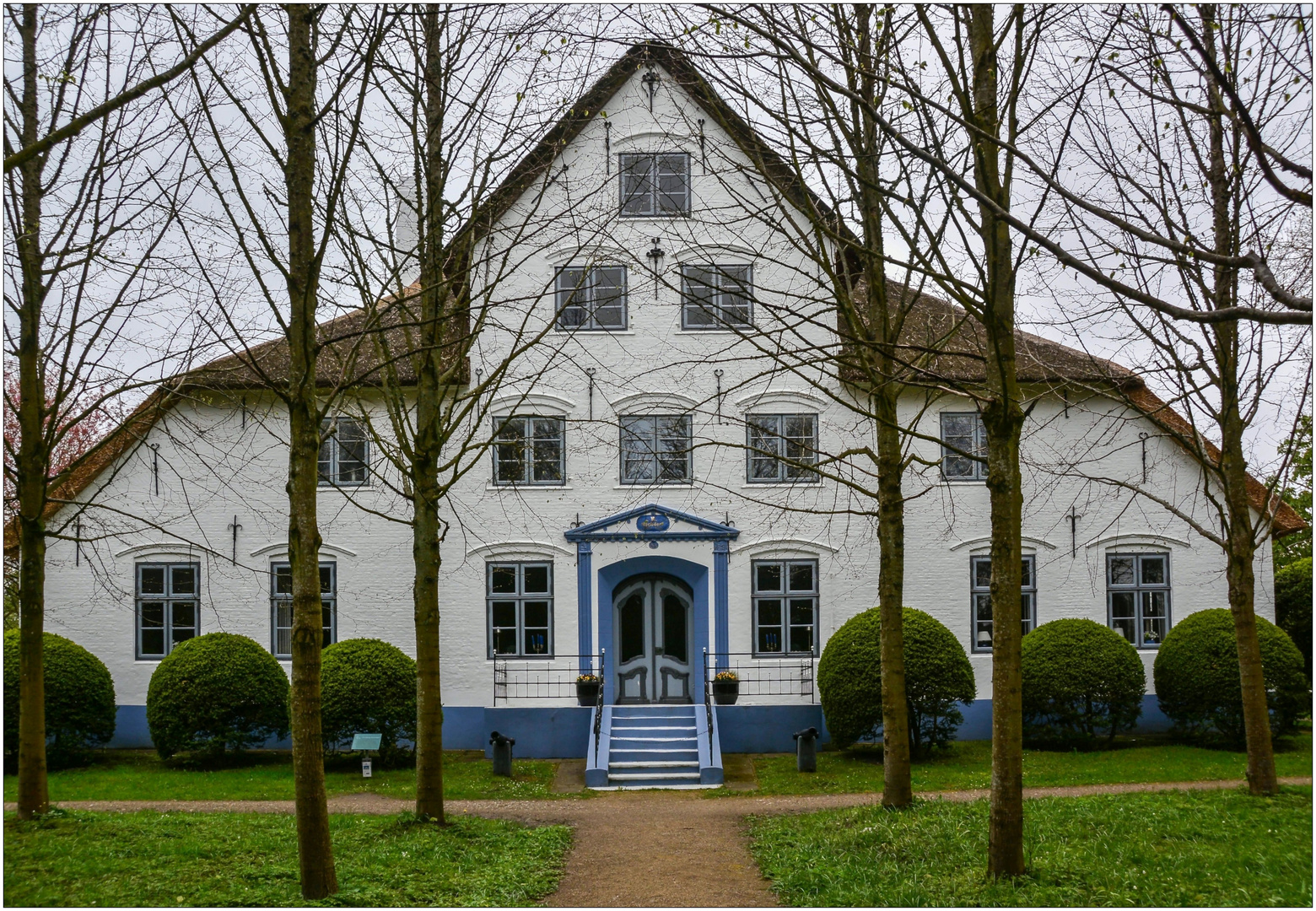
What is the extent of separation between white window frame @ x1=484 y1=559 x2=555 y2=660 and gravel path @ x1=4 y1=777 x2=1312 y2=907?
4.24m

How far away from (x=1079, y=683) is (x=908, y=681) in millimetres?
2879

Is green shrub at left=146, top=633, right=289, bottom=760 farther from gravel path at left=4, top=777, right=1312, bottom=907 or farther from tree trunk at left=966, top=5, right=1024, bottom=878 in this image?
tree trunk at left=966, top=5, right=1024, bottom=878

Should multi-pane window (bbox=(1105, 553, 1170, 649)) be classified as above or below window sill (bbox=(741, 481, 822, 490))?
below

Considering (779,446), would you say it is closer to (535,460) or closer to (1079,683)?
(535,460)

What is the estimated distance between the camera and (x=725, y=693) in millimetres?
17938

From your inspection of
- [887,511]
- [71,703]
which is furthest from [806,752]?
[71,703]

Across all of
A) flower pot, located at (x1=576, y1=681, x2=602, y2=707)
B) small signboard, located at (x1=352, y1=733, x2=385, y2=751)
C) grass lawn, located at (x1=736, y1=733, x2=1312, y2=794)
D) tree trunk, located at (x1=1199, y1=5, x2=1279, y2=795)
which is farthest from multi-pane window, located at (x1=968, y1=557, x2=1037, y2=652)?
small signboard, located at (x1=352, y1=733, x2=385, y2=751)

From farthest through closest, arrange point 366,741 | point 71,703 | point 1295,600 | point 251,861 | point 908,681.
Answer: point 1295,600, point 71,703, point 908,681, point 366,741, point 251,861

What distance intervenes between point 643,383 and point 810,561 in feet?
13.6

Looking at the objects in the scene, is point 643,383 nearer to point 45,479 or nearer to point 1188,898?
point 45,479

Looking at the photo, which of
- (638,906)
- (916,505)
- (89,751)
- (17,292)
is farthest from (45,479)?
(916,505)

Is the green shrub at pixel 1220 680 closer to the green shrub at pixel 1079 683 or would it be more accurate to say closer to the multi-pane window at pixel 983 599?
the green shrub at pixel 1079 683

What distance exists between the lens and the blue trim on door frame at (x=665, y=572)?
1855cm

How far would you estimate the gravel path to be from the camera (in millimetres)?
8938
